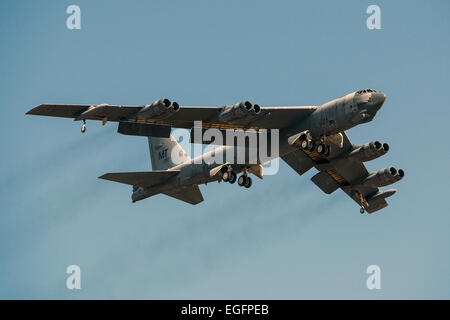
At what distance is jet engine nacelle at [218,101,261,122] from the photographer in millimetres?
42562

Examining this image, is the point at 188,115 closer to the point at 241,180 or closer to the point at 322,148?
the point at 241,180

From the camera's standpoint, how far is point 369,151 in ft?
159

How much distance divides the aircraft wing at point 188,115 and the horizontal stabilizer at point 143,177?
19.0 ft

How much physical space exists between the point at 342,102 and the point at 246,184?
30.6 ft

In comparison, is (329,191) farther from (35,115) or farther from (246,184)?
(35,115)

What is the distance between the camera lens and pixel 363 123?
4416cm

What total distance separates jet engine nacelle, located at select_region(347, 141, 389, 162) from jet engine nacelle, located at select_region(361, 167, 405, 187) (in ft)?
8.34

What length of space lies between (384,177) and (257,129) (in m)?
10.0

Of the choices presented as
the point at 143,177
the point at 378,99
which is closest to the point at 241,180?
the point at 143,177

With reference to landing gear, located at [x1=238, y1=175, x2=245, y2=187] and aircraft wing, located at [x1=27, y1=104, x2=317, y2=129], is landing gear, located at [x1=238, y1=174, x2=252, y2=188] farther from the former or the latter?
aircraft wing, located at [x1=27, y1=104, x2=317, y2=129]

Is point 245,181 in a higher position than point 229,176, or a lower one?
lower

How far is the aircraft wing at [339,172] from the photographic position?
169 ft

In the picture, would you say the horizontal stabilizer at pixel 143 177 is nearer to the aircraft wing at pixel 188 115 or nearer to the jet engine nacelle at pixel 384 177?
the aircraft wing at pixel 188 115
